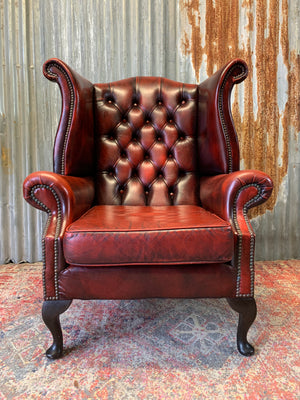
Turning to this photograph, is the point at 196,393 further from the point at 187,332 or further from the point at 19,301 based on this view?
the point at 19,301

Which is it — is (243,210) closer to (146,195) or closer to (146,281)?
(146,281)

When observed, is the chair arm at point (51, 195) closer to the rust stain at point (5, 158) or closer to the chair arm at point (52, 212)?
the chair arm at point (52, 212)

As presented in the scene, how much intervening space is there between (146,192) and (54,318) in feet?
2.61

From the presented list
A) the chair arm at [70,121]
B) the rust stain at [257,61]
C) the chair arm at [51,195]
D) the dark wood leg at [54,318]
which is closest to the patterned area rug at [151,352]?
the dark wood leg at [54,318]

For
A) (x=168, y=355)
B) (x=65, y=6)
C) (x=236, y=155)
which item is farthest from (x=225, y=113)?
(x=65, y=6)

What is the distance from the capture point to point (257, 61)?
1875 mm

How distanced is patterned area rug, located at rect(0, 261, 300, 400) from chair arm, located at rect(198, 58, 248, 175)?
70 centimetres

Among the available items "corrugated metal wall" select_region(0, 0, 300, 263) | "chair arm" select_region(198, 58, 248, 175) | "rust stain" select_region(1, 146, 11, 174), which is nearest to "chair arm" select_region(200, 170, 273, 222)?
"chair arm" select_region(198, 58, 248, 175)

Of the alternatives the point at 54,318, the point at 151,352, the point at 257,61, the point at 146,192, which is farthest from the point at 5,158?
the point at 257,61

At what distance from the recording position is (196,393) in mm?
758

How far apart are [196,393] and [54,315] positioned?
514 mm

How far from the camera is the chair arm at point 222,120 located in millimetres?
1106

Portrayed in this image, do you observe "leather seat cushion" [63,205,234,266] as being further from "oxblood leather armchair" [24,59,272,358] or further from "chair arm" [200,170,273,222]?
"chair arm" [200,170,273,222]

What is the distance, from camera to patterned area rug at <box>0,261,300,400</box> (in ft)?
2.54
